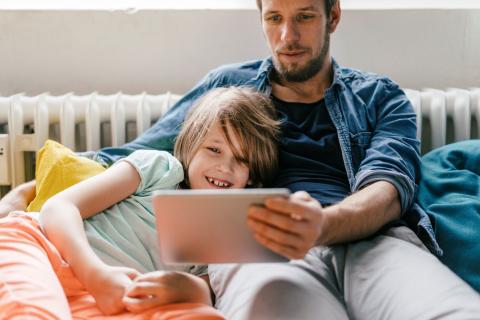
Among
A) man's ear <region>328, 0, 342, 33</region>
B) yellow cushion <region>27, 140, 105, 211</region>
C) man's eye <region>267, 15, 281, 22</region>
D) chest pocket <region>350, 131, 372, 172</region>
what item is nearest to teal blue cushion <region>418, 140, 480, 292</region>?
chest pocket <region>350, 131, 372, 172</region>

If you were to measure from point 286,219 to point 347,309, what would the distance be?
34cm

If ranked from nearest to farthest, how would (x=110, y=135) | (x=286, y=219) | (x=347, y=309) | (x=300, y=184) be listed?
(x=286, y=219) < (x=347, y=309) < (x=300, y=184) < (x=110, y=135)

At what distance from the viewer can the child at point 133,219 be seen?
105 centimetres

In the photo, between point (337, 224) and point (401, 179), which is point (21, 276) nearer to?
point (337, 224)

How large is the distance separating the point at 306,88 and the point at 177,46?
1.77 ft

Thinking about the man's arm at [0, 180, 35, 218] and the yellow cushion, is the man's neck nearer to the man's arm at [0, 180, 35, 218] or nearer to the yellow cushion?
the yellow cushion

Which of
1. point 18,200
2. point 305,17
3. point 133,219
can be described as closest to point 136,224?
point 133,219

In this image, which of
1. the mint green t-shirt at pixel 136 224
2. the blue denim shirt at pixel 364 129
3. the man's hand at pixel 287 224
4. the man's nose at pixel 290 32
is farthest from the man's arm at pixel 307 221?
the man's nose at pixel 290 32

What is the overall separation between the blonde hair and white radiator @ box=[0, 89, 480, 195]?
395 mm

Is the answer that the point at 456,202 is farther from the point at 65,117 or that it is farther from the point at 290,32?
the point at 65,117

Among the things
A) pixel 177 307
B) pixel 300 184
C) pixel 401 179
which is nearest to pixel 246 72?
pixel 300 184

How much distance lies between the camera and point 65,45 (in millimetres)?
1970

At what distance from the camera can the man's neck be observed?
161 centimetres

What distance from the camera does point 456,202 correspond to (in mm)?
1403
